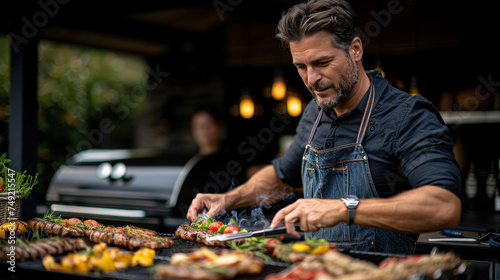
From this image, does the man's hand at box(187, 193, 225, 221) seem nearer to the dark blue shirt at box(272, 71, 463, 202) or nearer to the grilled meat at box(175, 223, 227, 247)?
the grilled meat at box(175, 223, 227, 247)

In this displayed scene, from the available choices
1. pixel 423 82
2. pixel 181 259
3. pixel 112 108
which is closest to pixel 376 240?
pixel 181 259

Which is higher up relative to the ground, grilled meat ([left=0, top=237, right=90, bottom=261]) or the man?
the man

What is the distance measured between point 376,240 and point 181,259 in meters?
1.16

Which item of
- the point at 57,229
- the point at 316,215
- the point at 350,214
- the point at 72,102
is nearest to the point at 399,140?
the point at 350,214

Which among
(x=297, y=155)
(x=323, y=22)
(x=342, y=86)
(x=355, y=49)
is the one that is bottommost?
(x=297, y=155)

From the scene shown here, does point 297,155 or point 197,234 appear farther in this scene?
point 297,155

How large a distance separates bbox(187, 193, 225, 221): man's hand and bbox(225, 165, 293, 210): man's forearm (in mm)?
116

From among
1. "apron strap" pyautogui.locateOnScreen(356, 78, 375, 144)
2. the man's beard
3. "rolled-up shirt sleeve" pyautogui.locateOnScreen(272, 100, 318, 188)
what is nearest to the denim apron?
"apron strap" pyautogui.locateOnScreen(356, 78, 375, 144)

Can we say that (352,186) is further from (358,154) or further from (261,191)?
(261,191)

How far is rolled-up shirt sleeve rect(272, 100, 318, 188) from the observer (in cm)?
311

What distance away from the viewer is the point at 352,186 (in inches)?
104

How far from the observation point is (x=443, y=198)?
2.11 meters

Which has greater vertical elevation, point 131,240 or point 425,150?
point 425,150

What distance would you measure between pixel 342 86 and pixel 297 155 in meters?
0.69
